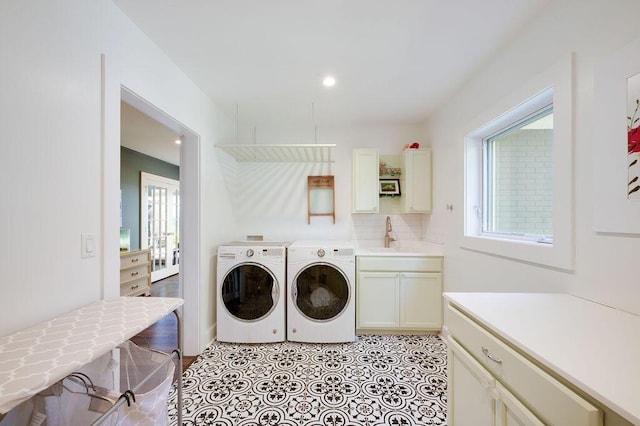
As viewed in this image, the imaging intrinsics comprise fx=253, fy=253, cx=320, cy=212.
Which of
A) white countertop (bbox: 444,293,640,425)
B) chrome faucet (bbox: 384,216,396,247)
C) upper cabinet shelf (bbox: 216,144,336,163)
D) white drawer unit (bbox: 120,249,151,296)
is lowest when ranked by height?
white drawer unit (bbox: 120,249,151,296)

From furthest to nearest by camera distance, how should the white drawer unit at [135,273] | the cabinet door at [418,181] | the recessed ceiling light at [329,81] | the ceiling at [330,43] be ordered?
the white drawer unit at [135,273], the cabinet door at [418,181], the recessed ceiling light at [329,81], the ceiling at [330,43]

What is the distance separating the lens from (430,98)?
2.41 metres

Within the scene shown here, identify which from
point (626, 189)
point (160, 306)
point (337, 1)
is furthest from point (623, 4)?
point (160, 306)

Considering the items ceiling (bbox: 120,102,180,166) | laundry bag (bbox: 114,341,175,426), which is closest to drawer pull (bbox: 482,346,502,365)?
laundry bag (bbox: 114,341,175,426)

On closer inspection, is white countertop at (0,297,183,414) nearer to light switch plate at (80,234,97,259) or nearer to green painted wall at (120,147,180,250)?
light switch plate at (80,234,97,259)

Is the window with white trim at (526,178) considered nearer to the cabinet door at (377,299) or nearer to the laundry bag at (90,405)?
the cabinet door at (377,299)

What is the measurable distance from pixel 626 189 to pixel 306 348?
90.1 inches

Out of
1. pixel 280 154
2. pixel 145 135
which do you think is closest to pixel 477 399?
pixel 280 154

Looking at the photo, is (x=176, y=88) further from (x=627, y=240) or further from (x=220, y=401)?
(x=627, y=240)

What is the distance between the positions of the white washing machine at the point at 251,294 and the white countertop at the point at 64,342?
1.21 meters

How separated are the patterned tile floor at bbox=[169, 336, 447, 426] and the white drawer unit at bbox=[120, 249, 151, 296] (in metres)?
2.10

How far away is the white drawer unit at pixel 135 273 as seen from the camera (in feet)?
11.5

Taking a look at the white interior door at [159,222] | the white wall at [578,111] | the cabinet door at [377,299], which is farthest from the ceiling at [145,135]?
the white wall at [578,111]

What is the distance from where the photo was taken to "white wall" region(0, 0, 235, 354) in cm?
90
